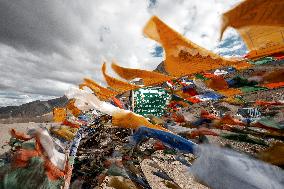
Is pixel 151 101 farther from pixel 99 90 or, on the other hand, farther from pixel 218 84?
pixel 218 84

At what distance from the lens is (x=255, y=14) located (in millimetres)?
2189

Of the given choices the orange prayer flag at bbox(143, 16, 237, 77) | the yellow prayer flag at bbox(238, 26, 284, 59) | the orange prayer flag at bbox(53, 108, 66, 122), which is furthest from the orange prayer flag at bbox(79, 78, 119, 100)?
the orange prayer flag at bbox(53, 108, 66, 122)

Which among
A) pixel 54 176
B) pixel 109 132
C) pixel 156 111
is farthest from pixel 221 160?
pixel 156 111

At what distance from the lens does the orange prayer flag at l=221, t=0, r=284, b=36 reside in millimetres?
2096

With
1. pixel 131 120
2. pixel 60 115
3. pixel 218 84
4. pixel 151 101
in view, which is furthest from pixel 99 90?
pixel 60 115

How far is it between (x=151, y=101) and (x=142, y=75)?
291 cm

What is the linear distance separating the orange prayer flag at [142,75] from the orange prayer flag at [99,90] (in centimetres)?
105

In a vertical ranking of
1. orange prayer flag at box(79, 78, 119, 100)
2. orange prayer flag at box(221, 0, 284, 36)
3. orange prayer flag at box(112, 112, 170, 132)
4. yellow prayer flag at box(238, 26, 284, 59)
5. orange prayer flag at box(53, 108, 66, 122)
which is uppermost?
orange prayer flag at box(221, 0, 284, 36)

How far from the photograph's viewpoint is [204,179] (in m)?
1.79

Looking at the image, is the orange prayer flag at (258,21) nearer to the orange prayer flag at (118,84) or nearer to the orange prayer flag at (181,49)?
the orange prayer flag at (181,49)

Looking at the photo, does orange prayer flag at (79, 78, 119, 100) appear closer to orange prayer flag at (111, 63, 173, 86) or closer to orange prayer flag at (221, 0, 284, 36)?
orange prayer flag at (111, 63, 173, 86)

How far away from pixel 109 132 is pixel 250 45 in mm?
3096

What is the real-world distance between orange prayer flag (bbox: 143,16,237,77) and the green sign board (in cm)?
340

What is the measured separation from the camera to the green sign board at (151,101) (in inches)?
274
